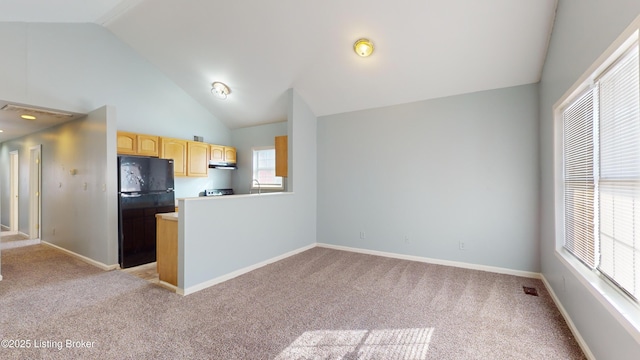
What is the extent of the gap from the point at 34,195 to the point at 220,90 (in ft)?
15.6

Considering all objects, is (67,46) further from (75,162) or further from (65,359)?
(65,359)

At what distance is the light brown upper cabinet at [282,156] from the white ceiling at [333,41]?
2.56 ft

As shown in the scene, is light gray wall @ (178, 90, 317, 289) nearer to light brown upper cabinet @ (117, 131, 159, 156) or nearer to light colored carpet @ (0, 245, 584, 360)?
light colored carpet @ (0, 245, 584, 360)

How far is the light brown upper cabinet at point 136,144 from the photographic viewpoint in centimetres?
433

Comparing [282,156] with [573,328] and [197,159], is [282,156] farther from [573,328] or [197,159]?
[573,328]

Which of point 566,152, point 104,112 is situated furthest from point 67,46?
point 566,152

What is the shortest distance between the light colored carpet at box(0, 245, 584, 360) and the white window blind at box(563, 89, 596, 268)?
729 millimetres

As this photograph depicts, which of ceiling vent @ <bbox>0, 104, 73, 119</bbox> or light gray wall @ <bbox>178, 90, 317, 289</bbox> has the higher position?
ceiling vent @ <bbox>0, 104, 73, 119</bbox>

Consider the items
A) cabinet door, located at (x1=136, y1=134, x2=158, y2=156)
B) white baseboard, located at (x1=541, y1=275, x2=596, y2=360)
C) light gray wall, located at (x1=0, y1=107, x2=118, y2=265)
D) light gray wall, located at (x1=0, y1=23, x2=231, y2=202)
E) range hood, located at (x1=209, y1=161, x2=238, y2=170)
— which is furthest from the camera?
range hood, located at (x1=209, y1=161, x2=238, y2=170)

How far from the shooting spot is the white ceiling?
307cm

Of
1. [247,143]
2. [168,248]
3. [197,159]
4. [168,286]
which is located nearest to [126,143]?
[197,159]

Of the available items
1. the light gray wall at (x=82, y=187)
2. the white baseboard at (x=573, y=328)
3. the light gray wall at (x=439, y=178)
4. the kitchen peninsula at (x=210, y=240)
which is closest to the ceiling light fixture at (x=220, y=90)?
the light gray wall at (x=82, y=187)

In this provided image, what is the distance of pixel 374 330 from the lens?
7.61 ft

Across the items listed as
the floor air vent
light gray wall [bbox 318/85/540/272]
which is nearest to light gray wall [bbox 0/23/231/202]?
light gray wall [bbox 318/85/540/272]
